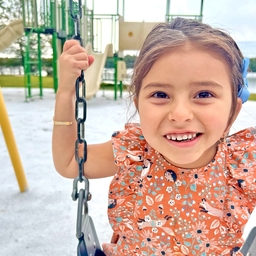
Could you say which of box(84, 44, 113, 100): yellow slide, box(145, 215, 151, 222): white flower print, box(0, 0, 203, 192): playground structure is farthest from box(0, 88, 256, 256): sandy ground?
box(0, 0, 203, 192): playground structure

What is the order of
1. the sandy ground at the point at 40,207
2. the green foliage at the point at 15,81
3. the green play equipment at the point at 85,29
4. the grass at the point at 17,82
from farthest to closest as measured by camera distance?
1. the green foliage at the point at 15,81
2. the grass at the point at 17,82
3. the green play equipment at the point at 85,29
4. the sandy ground at the point at 40,207

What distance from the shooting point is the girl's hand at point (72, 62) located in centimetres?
62

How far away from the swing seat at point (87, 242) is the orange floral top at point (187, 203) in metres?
0.06

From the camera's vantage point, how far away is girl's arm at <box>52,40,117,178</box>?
629 millimetres

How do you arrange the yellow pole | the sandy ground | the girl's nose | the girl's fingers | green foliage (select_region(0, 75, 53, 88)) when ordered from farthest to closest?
1. green foliage (select_region(0, 75, 53, 88))
2. the yellow pole
3. the sandy ground
4. the girl's fingers
5. the girl's nose

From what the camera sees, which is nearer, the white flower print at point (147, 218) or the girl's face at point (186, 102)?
the girl's face at point (186, 102)

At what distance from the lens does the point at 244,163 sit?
26.1 inches

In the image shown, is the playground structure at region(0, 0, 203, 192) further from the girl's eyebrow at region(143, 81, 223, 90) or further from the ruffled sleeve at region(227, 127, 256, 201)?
the girl's eyebrow at region(143, 81, 223, 90)

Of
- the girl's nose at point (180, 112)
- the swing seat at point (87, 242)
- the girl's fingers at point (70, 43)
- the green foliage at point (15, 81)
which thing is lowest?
the green foliage at point (15, 81)

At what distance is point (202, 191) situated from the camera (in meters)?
0.64

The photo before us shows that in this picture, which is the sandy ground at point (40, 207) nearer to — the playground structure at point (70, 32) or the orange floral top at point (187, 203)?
the orange floral top at point (187, 203)

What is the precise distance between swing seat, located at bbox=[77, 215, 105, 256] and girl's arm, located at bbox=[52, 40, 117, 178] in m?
0.10

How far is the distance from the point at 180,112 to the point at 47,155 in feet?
4.94

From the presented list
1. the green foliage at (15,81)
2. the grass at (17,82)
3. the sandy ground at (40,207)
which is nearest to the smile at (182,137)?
the sandy ground at (40,207)
